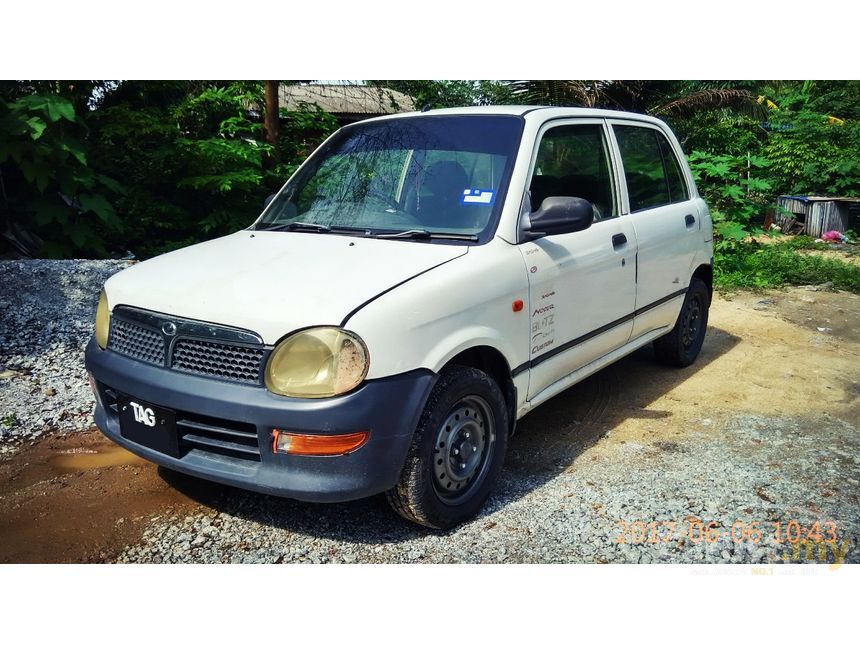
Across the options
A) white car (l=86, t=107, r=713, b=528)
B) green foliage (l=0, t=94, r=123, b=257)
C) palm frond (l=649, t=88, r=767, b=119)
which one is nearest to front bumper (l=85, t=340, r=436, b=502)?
white car (l=86, t=107, r=713, b=528)

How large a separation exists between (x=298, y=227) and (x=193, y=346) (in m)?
1.18

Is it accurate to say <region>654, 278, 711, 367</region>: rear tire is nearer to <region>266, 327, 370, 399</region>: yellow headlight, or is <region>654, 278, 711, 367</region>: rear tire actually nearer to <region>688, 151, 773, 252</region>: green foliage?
<region>266, 327, 370, 399</region>: yellow headlight

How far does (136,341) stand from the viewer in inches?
124

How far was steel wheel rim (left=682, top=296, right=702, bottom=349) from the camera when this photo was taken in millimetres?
5644

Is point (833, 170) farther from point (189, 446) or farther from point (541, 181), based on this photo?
point (189, 446)

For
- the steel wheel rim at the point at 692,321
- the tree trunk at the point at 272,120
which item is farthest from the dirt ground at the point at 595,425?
the tree trunk at the point at 272,120

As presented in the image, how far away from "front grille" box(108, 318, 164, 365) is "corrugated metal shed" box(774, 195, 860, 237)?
13238 mm

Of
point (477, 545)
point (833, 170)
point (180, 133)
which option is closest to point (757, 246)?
point (833, 170)

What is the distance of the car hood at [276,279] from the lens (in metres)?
2.80

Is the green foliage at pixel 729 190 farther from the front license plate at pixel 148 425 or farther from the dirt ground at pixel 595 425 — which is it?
the front license plate at pixel 148 425

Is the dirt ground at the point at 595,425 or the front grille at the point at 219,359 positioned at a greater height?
the front grille at the point at 219,359

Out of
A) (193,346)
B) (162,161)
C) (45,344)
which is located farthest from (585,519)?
(162,161)

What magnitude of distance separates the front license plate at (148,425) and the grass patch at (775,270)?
793 cm

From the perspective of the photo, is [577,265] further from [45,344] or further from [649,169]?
[45,344]
